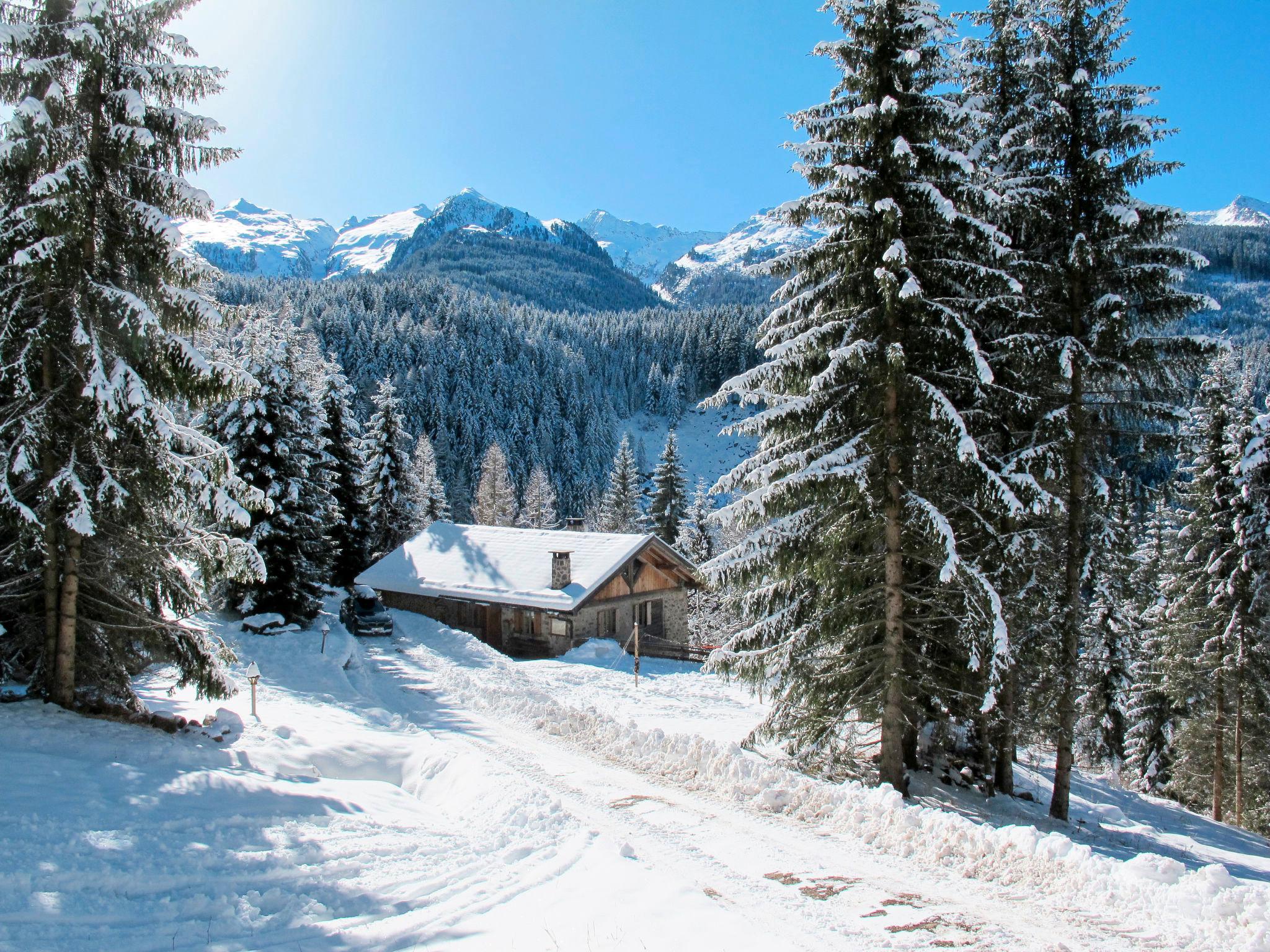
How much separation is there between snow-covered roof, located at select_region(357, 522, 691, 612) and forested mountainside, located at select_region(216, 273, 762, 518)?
2349 inches

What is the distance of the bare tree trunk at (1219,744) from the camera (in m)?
22.2

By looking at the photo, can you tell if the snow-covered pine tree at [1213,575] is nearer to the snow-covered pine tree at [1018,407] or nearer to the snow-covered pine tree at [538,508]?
the snow-covered pine tree at [1018,407]

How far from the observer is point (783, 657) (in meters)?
11.7

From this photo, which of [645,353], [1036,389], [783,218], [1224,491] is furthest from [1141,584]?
[645,353]

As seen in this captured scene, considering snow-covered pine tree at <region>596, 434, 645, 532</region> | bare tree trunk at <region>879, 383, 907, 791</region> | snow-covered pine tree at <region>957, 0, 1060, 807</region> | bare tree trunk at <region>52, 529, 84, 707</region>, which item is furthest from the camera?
snow-covered pine tree at <region>596, 434, 645, 532</region>

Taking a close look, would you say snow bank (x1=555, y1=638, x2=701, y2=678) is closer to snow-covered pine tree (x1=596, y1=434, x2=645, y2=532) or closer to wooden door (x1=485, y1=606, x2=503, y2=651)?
wooden door (x1=485, y1=606, x2=503, y2=651)

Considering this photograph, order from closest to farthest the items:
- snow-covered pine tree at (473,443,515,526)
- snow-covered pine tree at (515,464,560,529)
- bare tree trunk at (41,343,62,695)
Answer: bare tree trunk at (41,343,62,695), snow-covered pine tree at (473,443,515,526), snow-covered pine tree at (515,464,560,529)

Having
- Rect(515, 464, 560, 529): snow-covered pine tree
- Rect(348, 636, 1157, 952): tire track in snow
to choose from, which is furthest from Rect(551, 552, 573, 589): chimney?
Rect(515, 464, 560, 529): snow-covered pine tree

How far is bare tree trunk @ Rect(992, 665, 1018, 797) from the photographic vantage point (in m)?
11.9

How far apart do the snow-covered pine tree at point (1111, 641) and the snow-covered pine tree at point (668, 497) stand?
1111 inches

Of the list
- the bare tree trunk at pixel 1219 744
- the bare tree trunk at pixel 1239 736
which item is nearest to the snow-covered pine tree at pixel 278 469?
the bare tree trunk at pixel 1239 736

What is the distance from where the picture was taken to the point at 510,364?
133 metres

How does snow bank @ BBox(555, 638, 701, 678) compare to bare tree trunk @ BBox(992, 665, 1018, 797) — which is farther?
snow bank @ BBox(555, 638, 701, 678)

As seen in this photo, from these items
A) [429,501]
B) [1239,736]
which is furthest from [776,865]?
[429,501]
